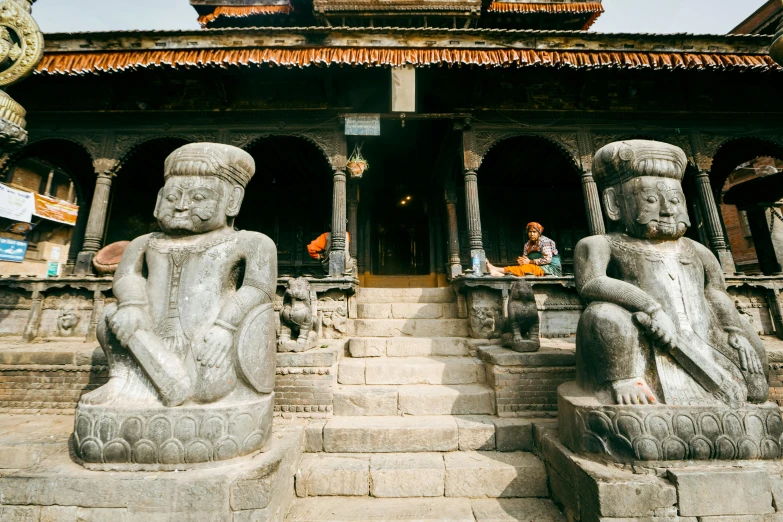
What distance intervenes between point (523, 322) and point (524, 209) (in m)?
7.66

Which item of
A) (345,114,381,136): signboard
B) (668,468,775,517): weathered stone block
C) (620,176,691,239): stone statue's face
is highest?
(345,114,381,136): signboard

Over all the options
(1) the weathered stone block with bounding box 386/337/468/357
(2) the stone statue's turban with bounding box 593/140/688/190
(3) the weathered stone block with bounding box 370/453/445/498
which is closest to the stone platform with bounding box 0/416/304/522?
(3) the weathered stone block with bounding box 370/453/445/498

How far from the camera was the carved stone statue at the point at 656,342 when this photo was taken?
2.20m

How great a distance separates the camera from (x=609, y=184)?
309 centimetres

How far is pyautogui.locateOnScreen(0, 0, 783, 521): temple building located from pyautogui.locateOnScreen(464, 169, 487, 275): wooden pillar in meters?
0.04

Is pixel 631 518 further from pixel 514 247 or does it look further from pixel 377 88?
pixel 514 247

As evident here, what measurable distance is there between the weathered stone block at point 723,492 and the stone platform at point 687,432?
11cm

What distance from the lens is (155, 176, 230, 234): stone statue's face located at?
110 inches

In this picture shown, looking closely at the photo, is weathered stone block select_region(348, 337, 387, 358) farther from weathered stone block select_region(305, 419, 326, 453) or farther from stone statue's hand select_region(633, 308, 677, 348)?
stone statue's hand select_region(633, 308, 677, 348)

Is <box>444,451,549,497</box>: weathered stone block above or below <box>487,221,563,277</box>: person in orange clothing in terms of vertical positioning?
below

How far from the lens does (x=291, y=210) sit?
34.9ft

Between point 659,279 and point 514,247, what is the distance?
820cm

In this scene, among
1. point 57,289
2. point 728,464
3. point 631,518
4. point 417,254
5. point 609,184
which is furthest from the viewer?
point 417,254

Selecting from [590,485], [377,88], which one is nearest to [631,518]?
[590,485]
